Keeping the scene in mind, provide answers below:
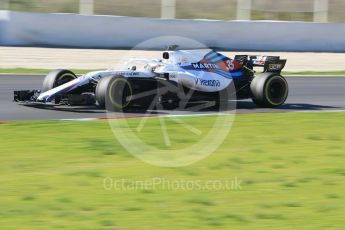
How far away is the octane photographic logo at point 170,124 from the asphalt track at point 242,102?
0.24m

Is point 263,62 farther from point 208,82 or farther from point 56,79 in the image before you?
point 56,79

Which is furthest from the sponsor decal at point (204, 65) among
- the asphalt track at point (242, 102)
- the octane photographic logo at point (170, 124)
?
the asphalt track at point (242, 102)

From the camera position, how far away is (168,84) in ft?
40.6

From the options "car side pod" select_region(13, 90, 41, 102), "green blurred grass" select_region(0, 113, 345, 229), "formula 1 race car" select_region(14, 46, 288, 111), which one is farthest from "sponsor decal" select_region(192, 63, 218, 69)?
"car side pod" select_region(13, 90, 41, 102)

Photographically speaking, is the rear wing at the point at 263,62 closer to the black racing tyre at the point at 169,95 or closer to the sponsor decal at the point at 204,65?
the sponsor decal at the point at 204,65

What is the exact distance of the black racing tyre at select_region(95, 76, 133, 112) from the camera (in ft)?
38.3

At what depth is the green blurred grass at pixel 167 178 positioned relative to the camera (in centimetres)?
613

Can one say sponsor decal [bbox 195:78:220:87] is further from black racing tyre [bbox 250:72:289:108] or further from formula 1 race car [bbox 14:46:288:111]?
black racing tyre [bbox 250:72:289:108]

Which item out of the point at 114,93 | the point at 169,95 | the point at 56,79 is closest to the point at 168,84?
the point at 169,95

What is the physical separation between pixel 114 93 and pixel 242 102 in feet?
11.3

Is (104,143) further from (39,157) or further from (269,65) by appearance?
(269,65)

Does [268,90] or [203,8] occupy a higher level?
[203,8]

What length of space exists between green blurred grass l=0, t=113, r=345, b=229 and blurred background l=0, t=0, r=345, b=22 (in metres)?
13.9

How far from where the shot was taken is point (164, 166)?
8.28 m
